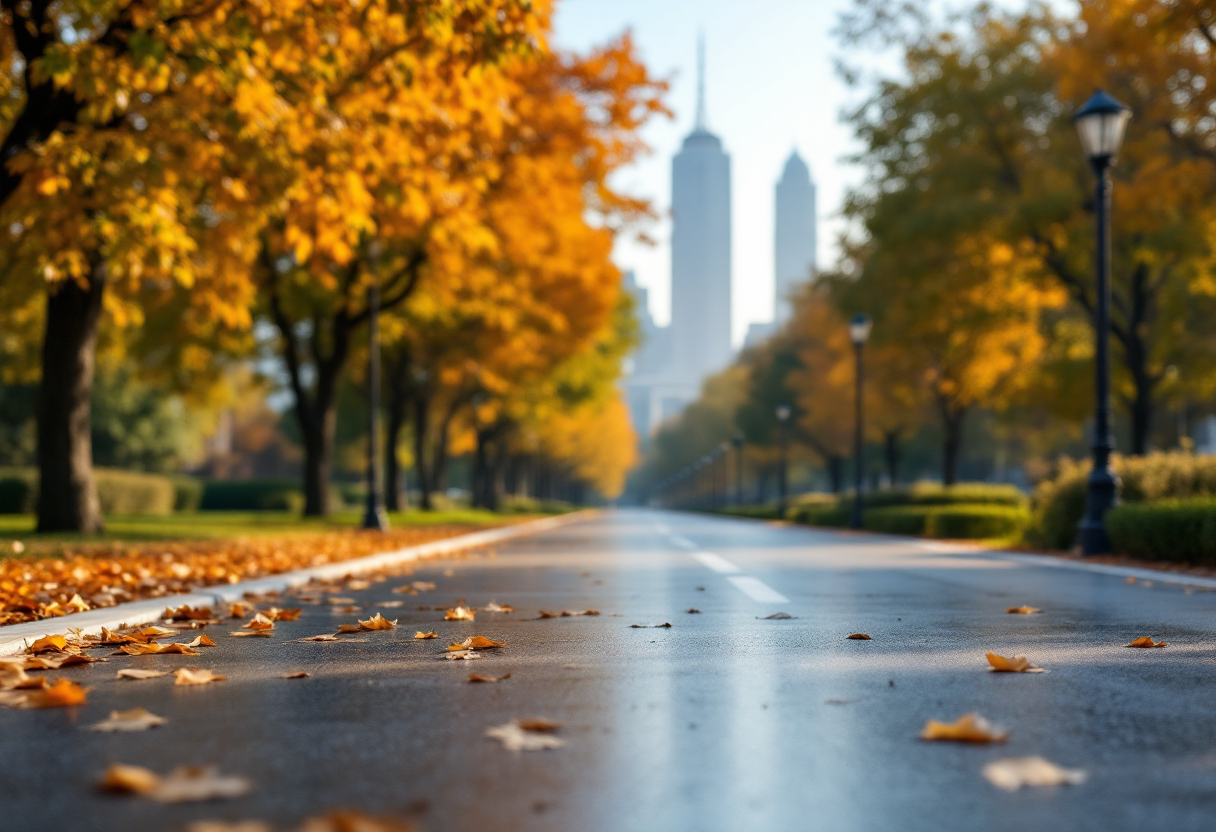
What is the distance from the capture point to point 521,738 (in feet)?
13.6

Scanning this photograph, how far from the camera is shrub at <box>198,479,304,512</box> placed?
50.8m

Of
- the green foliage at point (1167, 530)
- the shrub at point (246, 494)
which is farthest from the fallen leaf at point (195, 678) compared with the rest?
the shrub at point (246, 494)

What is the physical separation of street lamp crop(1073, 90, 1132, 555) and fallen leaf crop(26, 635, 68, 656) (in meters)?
12.3

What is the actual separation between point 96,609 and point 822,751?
584 centimetres

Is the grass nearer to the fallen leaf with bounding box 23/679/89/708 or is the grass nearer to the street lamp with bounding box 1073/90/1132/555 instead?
the fallen leaf with bounding box 23/679/89/708

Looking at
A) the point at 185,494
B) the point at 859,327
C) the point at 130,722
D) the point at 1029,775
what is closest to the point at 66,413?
the point at 130,722

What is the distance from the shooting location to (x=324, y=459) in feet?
95.2

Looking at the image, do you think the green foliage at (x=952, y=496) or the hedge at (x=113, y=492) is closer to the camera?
the hedge at (x=113, y=492)

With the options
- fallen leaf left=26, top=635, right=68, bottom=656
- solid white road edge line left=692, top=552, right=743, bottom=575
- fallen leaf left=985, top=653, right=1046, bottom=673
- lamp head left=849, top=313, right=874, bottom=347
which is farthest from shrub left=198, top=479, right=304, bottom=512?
fallen leaf left=985, top=653, right=1046, bottom=673

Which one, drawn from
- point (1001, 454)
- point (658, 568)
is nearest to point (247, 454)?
point (1001, 454)

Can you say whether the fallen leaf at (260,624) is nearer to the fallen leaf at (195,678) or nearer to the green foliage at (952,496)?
the fallen leaf at (195,678)

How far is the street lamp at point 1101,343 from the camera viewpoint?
15.2 meters

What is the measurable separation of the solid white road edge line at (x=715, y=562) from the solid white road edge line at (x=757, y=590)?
39.7 inches

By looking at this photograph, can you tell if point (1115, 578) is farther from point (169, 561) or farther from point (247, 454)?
point (247, 454)
